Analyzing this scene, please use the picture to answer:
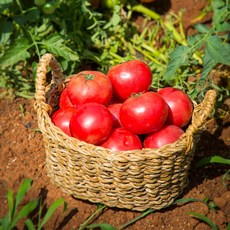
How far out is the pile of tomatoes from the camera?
2.08 m

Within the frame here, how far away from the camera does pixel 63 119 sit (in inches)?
86.0

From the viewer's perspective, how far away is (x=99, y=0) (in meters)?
3.19

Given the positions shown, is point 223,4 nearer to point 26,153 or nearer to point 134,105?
point 134,105

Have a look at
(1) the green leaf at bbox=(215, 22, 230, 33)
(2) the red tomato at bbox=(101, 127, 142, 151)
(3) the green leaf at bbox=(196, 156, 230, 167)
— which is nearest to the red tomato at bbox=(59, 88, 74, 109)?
(2) the red tomato at bbox=(101, 127, 142, 151)

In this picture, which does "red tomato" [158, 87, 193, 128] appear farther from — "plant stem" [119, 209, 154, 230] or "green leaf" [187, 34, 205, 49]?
"plant stem" [119, 209, 154, 230]

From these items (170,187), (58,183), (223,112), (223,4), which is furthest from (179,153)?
(223,4)

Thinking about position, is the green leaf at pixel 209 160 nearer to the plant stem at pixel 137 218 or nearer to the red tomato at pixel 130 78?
the plant stem at pixel 137 218

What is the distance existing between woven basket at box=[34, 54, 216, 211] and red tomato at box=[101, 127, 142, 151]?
0.11 m

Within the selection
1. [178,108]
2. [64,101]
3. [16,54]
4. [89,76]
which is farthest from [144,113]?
[16,54]

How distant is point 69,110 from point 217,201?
87 cm

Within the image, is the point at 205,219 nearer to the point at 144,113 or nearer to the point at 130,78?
the point at 144,113

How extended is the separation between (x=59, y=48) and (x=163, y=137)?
2.83 feet

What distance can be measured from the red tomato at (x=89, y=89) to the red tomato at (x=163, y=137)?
0.96 ft

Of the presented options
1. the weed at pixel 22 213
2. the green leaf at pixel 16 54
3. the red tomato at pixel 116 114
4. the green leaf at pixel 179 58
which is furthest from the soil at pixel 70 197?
the green leaf at pixel 179 58
